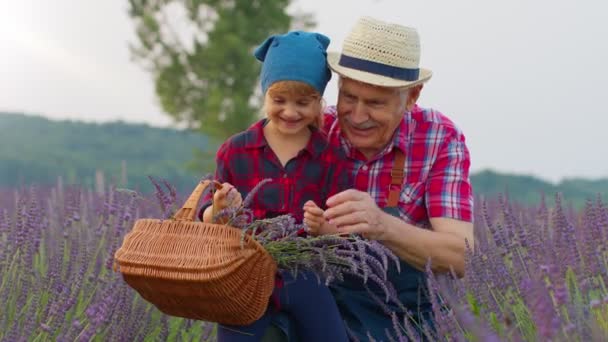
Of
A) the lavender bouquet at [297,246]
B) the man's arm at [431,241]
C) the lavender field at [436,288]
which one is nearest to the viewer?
the lavender bouquet at [297,246]

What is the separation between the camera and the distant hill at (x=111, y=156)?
16453 millimetres

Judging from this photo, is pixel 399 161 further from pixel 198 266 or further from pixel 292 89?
pixel 198 266

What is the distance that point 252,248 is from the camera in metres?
2.34

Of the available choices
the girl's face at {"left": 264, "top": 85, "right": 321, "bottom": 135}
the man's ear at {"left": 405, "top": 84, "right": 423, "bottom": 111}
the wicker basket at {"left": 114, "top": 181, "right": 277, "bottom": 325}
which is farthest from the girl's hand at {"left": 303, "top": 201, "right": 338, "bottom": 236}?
the man's ear at {"left": 405, "top": 84, "right": 423, "bottom": 111}

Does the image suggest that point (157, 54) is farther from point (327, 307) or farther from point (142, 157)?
point (327, 307)

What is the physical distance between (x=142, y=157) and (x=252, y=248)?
18050mm

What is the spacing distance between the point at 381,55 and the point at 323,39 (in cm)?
21

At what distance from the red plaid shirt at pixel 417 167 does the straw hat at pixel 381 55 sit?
20 cm

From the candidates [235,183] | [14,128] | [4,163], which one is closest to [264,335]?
[235,183]

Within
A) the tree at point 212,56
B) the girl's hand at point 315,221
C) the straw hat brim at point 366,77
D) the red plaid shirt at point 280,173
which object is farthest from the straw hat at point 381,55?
the tree at point 212,56

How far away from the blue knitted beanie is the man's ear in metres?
0.30

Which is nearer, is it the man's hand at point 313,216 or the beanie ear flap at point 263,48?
the man's hand at point 313,216

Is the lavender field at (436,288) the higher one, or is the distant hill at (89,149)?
the lavender field at (436,288)

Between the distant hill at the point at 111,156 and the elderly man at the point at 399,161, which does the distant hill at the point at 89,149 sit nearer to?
the distant hill at the point at 111,156
